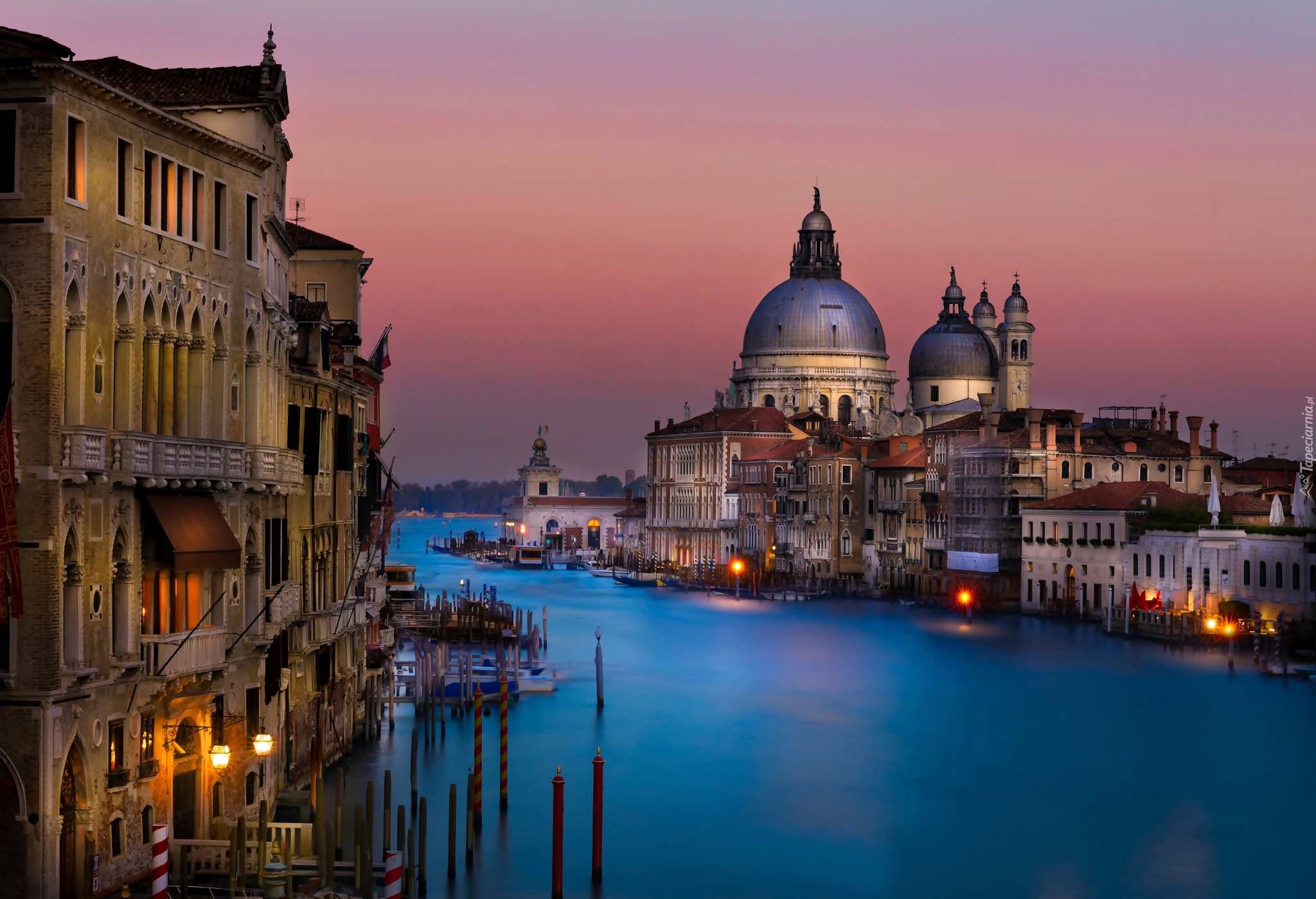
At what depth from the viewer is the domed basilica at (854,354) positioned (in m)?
87.6

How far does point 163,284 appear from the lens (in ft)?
45.2

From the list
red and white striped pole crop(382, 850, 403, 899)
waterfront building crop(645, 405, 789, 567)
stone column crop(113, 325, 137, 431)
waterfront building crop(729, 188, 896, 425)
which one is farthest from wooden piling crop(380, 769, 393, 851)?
waterfront building crop(729, 188, 896, 425)

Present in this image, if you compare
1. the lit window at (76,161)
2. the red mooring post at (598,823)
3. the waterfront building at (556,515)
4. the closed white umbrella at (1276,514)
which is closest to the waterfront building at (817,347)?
the waterfront building at (556,515)

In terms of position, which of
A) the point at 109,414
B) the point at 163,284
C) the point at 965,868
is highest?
the point at 163,284

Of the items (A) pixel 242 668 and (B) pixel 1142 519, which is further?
(B) pixel 1142 519

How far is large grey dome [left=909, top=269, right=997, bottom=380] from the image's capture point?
87938mm

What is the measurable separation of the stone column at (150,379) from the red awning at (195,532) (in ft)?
1.78

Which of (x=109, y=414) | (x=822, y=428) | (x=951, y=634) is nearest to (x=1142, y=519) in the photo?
(x=951, y=634)

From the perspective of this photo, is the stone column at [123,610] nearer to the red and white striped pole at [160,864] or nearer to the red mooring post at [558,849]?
the red and white striped pole at [160,864]

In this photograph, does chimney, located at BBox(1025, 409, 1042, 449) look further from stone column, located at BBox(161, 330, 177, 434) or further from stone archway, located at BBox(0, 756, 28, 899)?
stone archway, located at BBox(0, 756, 28, 899)

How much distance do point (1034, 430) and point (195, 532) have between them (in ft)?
142

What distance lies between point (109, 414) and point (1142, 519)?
125 ft

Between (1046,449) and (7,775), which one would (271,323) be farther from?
(1046,449)

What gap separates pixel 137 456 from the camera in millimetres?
13188
